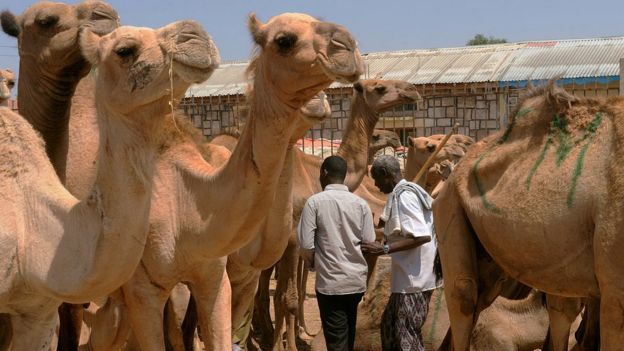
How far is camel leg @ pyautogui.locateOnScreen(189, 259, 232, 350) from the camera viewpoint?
5324 mm

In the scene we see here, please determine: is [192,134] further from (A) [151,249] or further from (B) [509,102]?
(B) [509,102]

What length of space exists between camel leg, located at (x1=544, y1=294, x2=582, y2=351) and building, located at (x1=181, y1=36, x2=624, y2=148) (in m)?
7.88

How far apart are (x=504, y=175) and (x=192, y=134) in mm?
2212

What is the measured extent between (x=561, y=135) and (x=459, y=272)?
124 centimetres

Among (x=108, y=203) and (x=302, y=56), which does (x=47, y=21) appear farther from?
(x=108, y=203)

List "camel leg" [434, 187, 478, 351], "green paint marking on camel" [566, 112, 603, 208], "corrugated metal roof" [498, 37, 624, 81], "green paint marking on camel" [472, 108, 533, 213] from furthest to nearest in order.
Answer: "corrugated metal roof" [498, 37, 624, 81] → "camel leg" [434, 187, 478, 351] → "green paint marking on camel" [472, 108, 533, 213] → "green paint marking on camel" [566, 112, 603, 208]

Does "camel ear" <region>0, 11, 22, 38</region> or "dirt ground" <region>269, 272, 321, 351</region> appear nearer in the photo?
"camel ear" <region>0, 11, 22, 38</region>

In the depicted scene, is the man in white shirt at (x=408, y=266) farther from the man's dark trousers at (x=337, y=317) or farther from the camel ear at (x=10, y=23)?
the camel ear at (x=10, y=23)

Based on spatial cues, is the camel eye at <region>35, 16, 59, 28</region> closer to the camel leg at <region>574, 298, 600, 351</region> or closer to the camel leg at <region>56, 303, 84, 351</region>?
the camel leg at <region>56, 303, 84, 351</region>

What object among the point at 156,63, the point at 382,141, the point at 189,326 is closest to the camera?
the point at 156,63

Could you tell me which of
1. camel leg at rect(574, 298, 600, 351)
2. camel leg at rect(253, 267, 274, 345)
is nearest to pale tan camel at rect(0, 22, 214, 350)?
camel leg at rect(574, 298, 600, 351)

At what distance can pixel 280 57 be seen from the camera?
4574 mm

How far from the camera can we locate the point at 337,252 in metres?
7.04

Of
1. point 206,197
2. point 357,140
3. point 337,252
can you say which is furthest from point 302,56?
point 357,140
